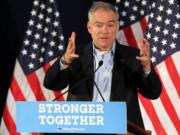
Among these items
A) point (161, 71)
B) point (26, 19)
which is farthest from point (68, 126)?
point (26, 19)

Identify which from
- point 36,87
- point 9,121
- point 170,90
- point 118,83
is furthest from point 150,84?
point 9,121

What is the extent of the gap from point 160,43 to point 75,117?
2286 millimetres

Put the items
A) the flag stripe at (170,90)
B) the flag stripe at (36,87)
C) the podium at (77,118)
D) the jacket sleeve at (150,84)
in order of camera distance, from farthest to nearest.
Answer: the flag stripe at (36,87)
the flag stripe at (170,90)
the jacket sleeve at (150,84)
the podium at (77,118)

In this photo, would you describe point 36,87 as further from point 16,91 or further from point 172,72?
point 172,72

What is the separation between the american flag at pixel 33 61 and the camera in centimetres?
398

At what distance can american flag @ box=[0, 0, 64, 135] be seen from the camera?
3979 mm

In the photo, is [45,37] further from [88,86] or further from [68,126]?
[68,126]

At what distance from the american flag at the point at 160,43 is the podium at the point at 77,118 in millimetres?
2105

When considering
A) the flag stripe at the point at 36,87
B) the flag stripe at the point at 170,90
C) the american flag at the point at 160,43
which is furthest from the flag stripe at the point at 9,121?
the flag stripe at the point at 170,90

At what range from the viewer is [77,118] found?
1657 millimetres

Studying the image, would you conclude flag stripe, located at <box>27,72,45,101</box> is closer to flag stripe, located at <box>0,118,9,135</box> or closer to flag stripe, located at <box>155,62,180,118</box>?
flag stripe, located at <box>0,118,9,135</box>

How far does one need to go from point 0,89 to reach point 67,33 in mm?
839

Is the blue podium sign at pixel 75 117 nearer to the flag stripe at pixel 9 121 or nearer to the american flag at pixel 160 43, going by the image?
the american flag at pixel 160 43

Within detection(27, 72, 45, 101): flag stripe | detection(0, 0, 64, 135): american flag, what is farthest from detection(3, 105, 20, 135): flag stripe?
detection(27, 72, 45, 101): flag stripe
